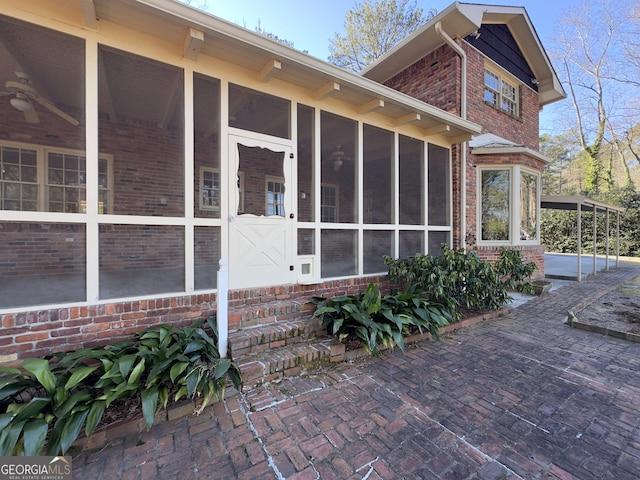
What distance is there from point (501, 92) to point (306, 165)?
7.02 metres

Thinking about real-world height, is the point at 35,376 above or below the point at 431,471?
above

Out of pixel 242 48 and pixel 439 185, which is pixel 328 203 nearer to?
pixel 242 48

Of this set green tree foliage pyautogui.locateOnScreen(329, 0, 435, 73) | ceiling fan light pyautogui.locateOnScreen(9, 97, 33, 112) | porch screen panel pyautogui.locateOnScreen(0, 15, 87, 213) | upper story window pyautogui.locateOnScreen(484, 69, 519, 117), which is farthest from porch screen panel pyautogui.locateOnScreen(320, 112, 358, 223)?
green tree foliage pyautogui.locateOnScreen(329, 0, 435, 73)

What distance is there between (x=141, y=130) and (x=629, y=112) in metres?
26.0

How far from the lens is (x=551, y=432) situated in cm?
208

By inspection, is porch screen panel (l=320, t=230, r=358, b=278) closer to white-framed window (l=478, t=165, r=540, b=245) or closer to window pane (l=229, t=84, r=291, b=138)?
window pane (l=229, t=84, r=291, b=138)

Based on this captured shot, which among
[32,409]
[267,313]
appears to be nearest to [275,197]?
[267,313]

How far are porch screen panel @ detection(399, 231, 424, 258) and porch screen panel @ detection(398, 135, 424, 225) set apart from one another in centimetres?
21

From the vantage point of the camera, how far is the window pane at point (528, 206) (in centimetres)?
688

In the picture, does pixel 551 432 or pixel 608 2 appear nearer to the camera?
pixel 551 432

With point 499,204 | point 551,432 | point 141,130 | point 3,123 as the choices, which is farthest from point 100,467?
point 499,204

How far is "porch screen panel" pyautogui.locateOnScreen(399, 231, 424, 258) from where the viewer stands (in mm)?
5211

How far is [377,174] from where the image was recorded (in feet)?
16.4

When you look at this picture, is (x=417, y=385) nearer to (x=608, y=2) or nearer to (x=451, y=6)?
(x=451, y=6)
